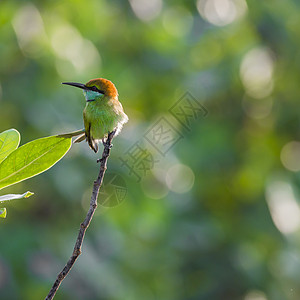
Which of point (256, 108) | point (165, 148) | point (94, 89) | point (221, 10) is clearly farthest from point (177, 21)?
point (94, 89)

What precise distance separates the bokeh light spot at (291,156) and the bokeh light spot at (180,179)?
0.57 metres

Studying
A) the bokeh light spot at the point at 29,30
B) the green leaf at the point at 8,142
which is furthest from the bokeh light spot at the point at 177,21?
the green leaf at the point at 8,142

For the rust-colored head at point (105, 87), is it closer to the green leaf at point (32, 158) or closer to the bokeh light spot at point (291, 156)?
the green leaf at point (32, 158)

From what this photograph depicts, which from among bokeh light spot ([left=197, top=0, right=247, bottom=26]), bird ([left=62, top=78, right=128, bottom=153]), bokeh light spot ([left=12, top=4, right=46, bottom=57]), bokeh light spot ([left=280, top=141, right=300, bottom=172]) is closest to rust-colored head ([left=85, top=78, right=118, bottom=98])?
bird ([left=62, top=78, right=128, bottom=153])

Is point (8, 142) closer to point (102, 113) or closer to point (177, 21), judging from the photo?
point (102, 113)

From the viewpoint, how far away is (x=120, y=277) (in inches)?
99.1

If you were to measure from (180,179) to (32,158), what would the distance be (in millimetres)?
2346

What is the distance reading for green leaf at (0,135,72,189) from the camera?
593mm

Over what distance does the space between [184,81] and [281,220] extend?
973mm

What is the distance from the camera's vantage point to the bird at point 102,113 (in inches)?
32.3

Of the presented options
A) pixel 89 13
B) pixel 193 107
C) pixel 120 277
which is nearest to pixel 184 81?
pixel 193 107

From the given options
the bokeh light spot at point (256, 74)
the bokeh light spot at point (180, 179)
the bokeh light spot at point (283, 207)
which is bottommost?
the bokeh light spot at point (283, 207)

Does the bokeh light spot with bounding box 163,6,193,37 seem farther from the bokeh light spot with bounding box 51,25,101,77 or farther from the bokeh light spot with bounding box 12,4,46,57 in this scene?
the bokeh light spot with bounding box 12,4,46,57

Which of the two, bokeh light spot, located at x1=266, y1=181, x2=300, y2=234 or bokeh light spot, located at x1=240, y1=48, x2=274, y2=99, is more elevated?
bokeh light spot, located at x1=240, y1=48, x2=274, y2=99
